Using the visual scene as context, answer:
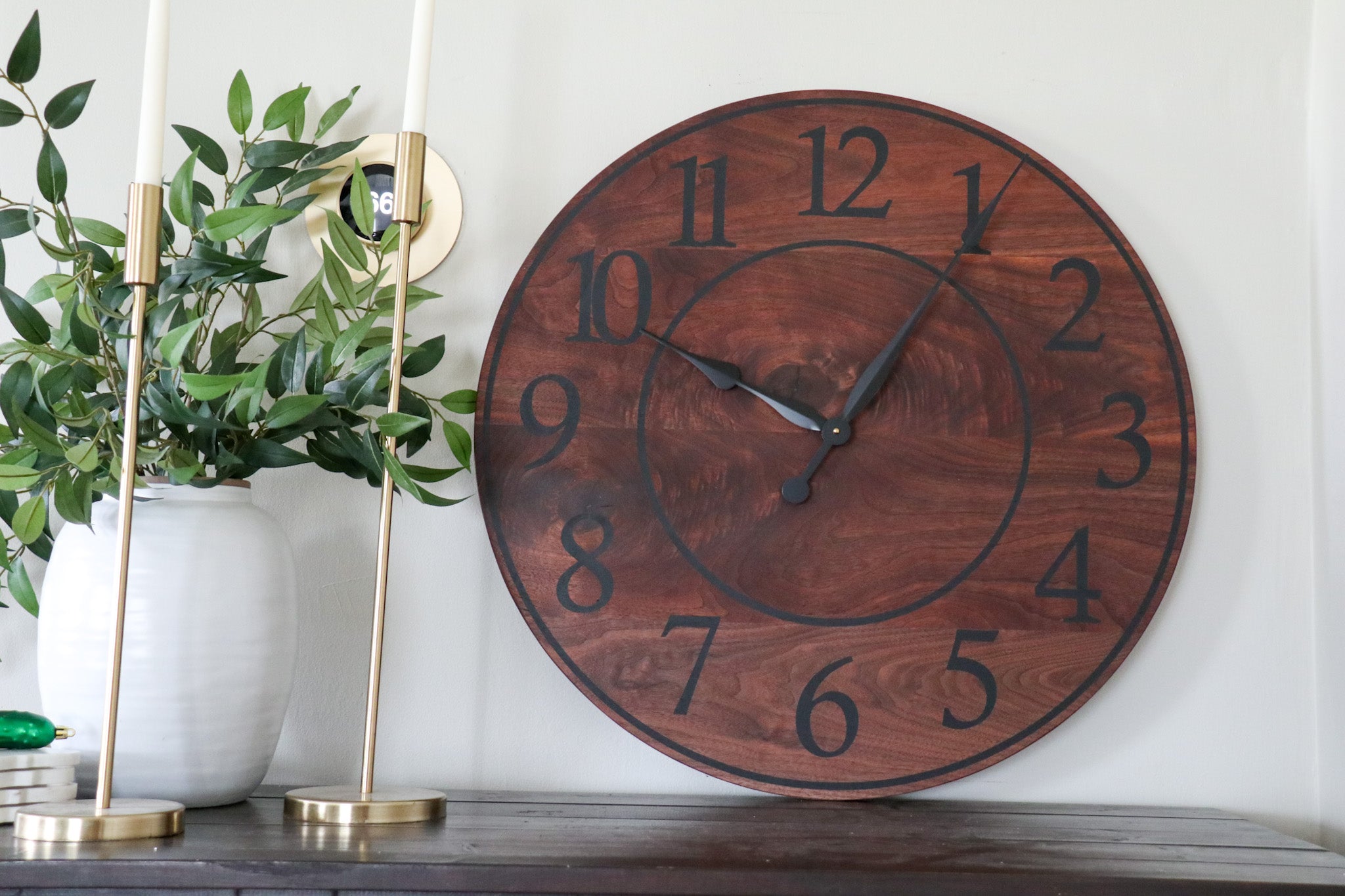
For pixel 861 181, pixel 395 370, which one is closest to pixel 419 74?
pixel 395 370

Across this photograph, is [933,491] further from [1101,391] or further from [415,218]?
[415,218]

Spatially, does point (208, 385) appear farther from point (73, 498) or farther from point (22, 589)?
point (22, 589)

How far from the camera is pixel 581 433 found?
1079 millimetres

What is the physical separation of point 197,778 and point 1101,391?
3.05 feet

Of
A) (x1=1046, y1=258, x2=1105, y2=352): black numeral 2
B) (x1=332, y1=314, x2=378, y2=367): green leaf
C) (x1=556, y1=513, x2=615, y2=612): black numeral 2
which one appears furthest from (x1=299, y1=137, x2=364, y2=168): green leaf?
(x1=1046, y1=258, x2=1105, y2=352): black numeral 2

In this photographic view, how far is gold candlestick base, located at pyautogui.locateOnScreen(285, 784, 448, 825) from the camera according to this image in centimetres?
87

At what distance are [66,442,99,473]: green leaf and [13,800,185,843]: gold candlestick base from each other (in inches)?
10.4

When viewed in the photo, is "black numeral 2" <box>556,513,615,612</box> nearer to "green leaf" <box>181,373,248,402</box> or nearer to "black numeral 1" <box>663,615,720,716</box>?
"black numeral 1" <box>663,615,720,716</box>

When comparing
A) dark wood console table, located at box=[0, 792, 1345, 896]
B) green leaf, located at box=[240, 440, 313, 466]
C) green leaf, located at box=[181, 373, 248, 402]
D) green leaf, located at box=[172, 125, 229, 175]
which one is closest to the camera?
dark wood console table, located at box=[0, 792, 1345, 896]

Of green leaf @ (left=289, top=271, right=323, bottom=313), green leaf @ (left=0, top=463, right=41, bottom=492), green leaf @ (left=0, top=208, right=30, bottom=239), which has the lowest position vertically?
green leaf @ (left=0, top=463, right=41, bottom=492)

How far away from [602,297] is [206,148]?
429 mm

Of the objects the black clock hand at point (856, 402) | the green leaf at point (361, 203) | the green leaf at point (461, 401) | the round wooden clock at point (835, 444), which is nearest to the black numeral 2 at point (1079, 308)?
the round wooden clock at point (835, 444)

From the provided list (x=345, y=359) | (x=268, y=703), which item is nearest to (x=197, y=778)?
(x=268, y=703)

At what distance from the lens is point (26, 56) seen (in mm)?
989
